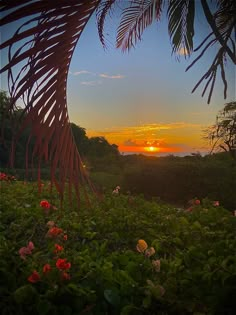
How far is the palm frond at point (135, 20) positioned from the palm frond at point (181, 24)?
0.09 metres

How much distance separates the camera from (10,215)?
255cm

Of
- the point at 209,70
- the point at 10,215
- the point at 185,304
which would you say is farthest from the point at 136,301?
the point at 10,215

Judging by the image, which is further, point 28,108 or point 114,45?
point 114,45

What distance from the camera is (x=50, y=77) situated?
114 cm

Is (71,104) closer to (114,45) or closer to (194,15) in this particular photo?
(114,45)

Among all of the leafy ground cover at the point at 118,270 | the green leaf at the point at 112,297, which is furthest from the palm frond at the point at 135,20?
the green leaf at the point at 112,297

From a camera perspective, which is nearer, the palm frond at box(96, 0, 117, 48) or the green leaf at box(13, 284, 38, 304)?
the green leaf at box(13, 284, 38, 304)

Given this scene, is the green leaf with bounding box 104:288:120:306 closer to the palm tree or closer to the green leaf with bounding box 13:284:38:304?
the green leaf with bounding box 13:284:38:304

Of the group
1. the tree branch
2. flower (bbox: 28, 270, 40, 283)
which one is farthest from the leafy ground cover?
the tree branch

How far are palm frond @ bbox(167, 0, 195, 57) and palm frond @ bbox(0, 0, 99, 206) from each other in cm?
57

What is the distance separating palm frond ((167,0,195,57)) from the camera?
158 centimetres

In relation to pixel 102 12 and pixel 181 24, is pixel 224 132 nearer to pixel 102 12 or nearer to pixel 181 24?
pixel 181 24

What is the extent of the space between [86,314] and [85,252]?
1.54 ft

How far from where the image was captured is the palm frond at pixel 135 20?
171 cm
